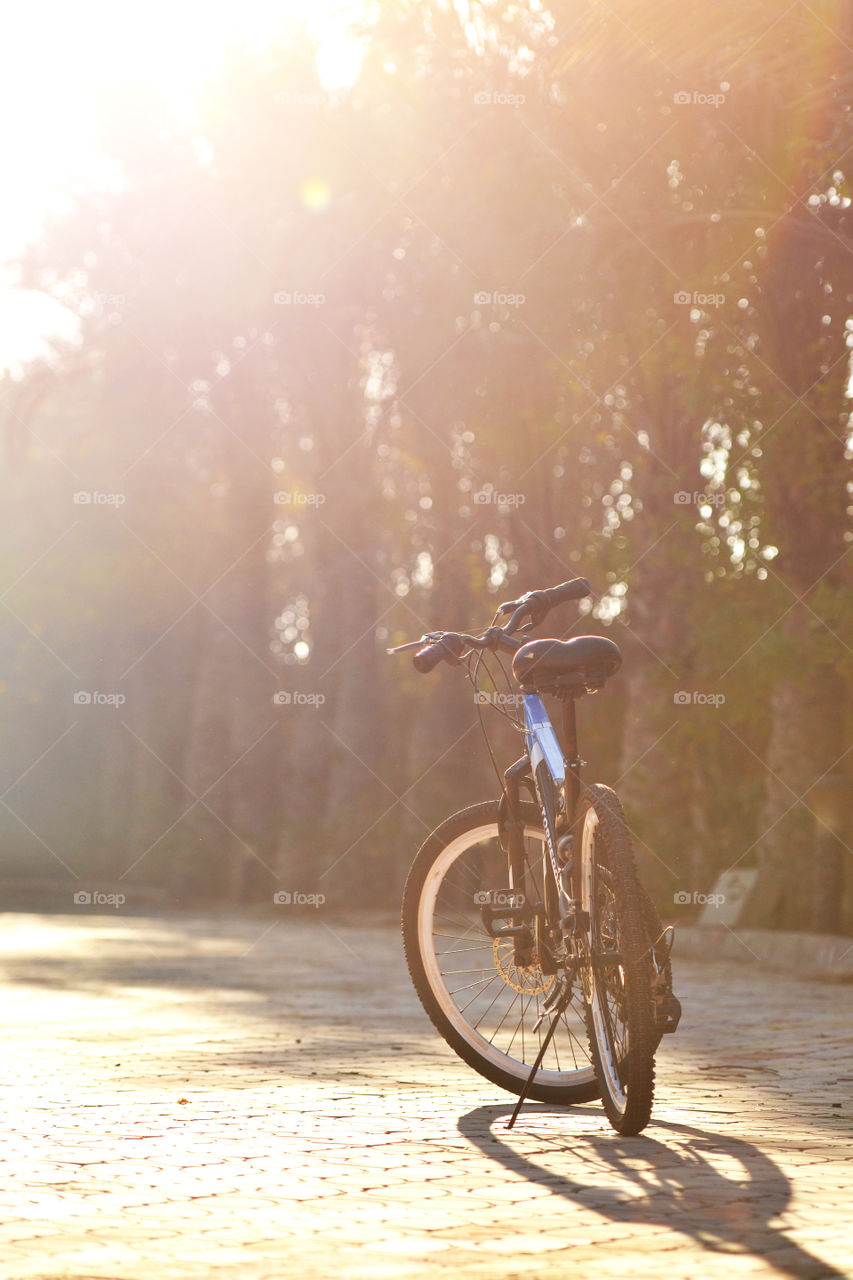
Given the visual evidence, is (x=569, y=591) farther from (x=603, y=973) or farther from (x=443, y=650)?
(x=603, y=973)

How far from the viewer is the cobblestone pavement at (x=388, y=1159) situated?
11.4 feet

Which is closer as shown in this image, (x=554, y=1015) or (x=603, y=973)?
(x=603, y=973)

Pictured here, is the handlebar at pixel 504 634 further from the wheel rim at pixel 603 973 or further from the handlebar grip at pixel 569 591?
the wheel rim at pixel 603 973

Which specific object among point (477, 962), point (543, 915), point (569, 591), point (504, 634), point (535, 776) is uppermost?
point (569, 591)

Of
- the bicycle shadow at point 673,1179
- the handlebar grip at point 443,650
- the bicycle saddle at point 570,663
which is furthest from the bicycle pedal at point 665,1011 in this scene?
the handlebar grip at point 443,650

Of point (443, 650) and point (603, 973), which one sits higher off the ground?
point (443, 650)

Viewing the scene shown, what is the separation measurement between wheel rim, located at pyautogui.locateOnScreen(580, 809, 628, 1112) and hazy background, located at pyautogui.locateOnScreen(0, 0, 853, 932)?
854 centimetres

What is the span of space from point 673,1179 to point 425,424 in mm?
18560

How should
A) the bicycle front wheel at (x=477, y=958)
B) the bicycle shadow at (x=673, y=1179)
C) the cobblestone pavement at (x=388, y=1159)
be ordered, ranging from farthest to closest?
the bicycle front wheel at (x=477, y=958)
the bicycle shadow at (x=673, y=1179)
the cobblestone pavement at (x=388, y=1159)

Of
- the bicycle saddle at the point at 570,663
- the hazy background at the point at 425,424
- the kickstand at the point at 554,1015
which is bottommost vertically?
the kickstand at the point at 554,1015

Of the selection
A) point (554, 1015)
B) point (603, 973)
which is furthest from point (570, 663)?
point (554, 1015)

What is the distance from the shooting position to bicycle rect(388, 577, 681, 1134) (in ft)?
16.0

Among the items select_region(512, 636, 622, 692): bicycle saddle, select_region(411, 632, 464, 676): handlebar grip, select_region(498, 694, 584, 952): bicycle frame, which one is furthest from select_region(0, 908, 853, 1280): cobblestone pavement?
select_region(411, 632, 464, 676): handlebar grip

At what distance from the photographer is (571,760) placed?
5.41 m
